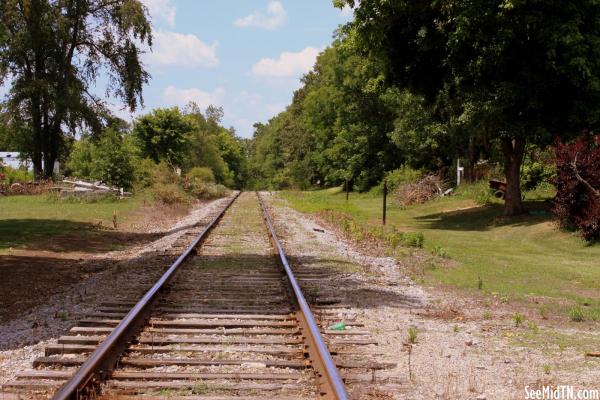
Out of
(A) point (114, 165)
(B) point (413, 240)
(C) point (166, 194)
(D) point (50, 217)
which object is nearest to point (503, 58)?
(B) point (413, 240)

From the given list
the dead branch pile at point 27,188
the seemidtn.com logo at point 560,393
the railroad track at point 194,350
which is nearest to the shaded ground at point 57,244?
the railroad track at point 194,350

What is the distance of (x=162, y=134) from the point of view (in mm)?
59000

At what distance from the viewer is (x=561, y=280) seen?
40.0 feet

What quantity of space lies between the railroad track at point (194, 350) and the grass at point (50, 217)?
8683 mm

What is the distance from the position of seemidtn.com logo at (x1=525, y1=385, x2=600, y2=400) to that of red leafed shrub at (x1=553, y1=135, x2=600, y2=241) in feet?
40.5

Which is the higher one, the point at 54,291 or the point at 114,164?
the point at 114,164

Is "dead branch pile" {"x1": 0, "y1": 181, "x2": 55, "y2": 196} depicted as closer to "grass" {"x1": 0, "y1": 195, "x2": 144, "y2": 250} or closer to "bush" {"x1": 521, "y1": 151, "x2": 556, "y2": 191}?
"grass" {"x1": 0, "y1": 195, "x2": 144, "y2": 250}

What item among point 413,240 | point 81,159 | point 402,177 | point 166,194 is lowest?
point 413,240

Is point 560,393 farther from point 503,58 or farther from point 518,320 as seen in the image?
point 503,58

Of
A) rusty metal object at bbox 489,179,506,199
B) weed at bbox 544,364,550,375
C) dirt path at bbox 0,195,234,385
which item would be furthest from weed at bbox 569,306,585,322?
rusty metal object at bbox 489,179,506,199

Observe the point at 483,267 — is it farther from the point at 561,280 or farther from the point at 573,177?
the point at 573,177

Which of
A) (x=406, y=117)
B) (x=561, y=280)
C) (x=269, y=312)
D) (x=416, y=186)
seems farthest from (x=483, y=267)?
(x=416, y=186)

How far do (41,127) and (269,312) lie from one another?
41.8m

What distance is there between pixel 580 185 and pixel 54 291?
46.0 ft
